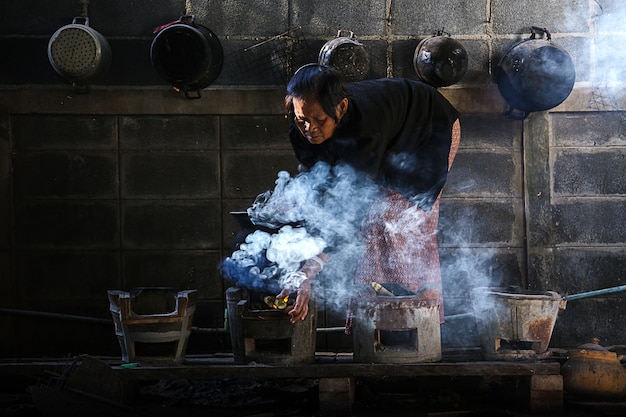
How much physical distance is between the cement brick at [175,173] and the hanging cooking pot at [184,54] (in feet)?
2.34

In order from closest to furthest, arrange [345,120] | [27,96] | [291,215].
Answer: [345,120]
[291,215]
[27,96]

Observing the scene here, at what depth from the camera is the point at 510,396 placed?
459cm

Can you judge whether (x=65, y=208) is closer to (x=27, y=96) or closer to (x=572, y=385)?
(x=27, y=96)

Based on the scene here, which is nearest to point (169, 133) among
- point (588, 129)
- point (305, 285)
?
point (305, 285)

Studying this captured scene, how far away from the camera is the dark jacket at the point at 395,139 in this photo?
354cm

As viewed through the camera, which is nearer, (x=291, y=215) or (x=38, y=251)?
(x=291, y=215)

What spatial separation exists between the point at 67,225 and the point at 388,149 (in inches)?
133

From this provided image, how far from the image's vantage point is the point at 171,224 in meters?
5.73

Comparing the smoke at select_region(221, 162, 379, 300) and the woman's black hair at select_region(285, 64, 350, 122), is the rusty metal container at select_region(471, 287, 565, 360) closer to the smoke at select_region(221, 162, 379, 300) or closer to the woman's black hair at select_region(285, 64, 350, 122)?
the smoke at select_region(221, 162, 379, 300)

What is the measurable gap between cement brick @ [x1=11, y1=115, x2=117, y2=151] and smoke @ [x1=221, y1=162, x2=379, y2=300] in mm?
2084

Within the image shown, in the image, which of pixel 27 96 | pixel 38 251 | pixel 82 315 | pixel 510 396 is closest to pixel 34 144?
pixel 27 96

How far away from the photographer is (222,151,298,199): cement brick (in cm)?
575

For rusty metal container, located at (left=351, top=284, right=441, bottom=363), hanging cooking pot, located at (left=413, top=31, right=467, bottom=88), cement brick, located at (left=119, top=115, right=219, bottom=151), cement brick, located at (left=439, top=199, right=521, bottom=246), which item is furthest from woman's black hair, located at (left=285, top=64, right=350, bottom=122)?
cement brick, located at (left=439, top=199, right=521, bottom=246)

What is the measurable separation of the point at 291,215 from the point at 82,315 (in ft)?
8.81
